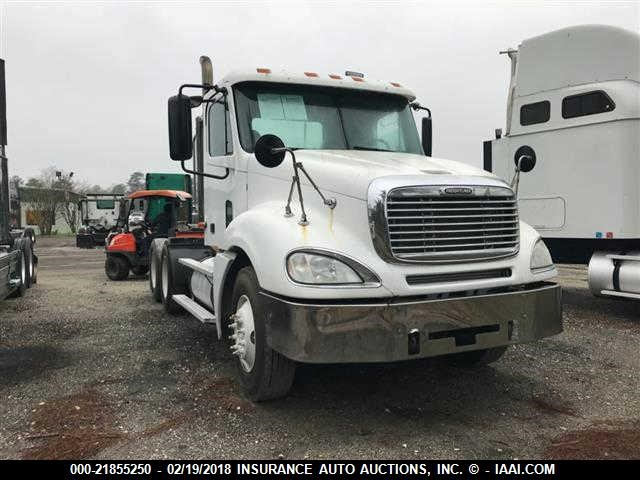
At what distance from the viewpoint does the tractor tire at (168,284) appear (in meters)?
7.24

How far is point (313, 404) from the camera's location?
3953 millimetres

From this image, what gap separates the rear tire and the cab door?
8.08 ft

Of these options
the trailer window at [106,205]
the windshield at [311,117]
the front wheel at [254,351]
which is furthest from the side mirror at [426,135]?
the trailer window at [106,205]

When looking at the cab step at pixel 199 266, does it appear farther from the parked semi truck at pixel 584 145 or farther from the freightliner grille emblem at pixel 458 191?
the parked semi truck at pixel 584 145

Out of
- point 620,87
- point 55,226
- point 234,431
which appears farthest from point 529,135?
point 55,226

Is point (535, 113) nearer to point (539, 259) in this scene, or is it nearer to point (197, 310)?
point (539, 259)

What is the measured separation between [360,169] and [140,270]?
9.63 m

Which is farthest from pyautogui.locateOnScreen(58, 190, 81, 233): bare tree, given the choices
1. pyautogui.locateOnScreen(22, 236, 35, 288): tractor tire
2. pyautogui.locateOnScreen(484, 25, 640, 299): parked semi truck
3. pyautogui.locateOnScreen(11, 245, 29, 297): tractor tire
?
pyautogui.locateOnScreen(484, 25, 640, 299): parked semi truck

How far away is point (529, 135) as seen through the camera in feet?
25.8

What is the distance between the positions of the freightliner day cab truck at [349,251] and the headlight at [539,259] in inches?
0.5

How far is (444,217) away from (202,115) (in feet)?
11.3

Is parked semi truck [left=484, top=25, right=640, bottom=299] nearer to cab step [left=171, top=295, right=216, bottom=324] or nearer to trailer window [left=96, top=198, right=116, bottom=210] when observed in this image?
cab step [left=171, top=295, right=216, bottom=324]
